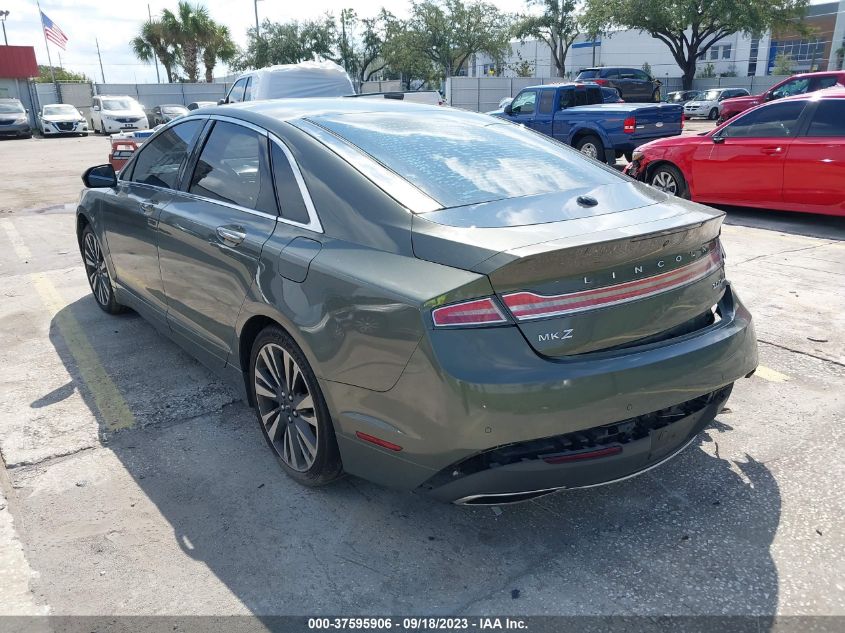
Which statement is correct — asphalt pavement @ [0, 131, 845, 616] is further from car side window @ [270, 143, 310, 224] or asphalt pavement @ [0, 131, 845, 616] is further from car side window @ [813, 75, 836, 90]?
car side window @ [813, 75, 836, 90]

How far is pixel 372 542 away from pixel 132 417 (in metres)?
1.84

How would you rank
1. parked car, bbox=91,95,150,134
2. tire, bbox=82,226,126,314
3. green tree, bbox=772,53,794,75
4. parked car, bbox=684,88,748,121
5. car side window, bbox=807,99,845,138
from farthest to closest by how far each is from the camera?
green tree, bbox=772,53,794,75
parked car, bbox=684,88,748,121
parked car, bbox=91,95,150,134
car side window, bbox=807,99,845,138
tire, bbox=82,226,126,314

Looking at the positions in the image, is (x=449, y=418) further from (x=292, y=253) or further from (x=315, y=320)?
(x=292, y=253)

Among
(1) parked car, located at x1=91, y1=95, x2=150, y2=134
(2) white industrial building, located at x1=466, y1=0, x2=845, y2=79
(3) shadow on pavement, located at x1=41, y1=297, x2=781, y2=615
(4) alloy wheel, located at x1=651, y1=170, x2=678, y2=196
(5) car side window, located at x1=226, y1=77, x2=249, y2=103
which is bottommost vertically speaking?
(3) shadow on pavement, located at x1=41, y1=297, x2=781, y2=615

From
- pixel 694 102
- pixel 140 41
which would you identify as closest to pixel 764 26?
pixel 694 102

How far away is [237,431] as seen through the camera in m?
3.74

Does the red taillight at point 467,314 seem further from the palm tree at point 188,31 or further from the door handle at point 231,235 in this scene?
the palm tree at point 188,31

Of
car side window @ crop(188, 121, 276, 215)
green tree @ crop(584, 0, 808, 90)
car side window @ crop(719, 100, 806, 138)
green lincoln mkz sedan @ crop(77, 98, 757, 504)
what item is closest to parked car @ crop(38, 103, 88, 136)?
green tree @ crop(584, 0, 808, 90)

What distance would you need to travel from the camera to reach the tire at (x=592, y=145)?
1310 centimetres

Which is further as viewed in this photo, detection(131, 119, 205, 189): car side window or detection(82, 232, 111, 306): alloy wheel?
detection(82, 232, 111, 306): alloy wheel

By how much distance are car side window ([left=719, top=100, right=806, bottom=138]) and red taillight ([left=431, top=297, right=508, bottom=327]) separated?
7.40m

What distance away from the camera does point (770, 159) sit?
8.29 metres

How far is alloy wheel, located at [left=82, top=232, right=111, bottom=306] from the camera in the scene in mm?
5418

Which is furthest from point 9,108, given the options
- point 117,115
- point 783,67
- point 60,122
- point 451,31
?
point 783,67
